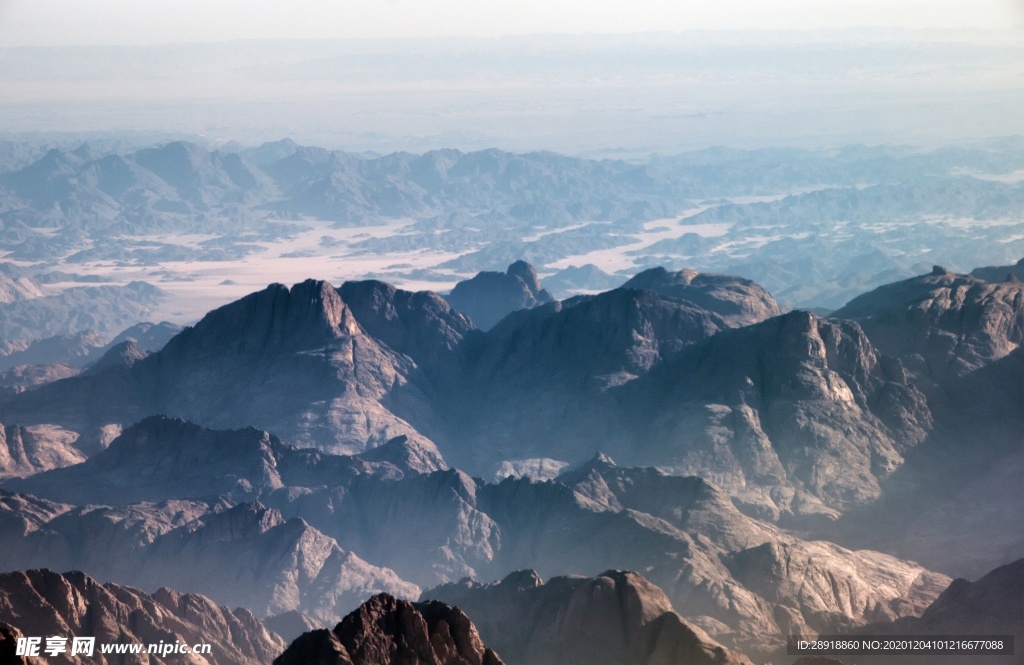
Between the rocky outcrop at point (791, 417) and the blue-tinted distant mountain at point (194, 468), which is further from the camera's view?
the rocky outcrop at point (791, 417)

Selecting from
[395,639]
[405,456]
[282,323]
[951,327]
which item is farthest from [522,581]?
[282,323]

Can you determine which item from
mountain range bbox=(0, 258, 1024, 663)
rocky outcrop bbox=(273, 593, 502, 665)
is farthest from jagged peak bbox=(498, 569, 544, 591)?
rocky outcrop bbox=(273, 593, 502, 665)

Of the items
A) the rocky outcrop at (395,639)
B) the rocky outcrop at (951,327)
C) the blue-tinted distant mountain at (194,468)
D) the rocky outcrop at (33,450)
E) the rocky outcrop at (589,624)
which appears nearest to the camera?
the rocky outcrop at (395,639)

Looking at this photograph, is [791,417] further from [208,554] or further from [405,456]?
[208,554]

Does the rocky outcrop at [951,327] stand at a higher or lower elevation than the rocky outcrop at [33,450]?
higher

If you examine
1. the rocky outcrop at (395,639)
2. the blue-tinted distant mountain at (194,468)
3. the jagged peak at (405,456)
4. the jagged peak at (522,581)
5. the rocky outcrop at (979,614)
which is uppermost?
the rocky outcrop at (395,639)

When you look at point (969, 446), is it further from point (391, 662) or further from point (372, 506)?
point (391, 662)

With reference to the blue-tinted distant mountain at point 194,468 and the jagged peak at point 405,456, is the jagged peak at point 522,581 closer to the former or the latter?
the blue-tinted distant mountain at point 194,468

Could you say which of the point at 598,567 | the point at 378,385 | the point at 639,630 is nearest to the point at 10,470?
the point at 378,385

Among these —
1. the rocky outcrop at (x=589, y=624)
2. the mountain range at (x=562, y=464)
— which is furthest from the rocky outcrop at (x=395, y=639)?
the mountain range at (x=562, y=464)

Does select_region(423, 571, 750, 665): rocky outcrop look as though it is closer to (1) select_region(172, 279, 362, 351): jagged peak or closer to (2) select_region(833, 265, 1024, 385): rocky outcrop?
(2) select_region(833, 265, 1024, 385): rocky outcrop
